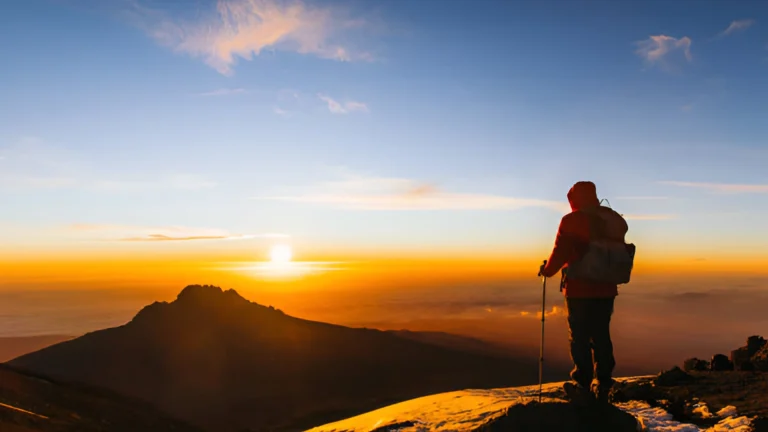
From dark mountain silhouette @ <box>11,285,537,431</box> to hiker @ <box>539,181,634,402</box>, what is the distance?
3661 cm

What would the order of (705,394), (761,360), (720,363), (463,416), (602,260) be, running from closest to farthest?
(602,260) < (463,416) < (705,394) < (761,360) < (720,363)

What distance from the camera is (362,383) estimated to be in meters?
52.8

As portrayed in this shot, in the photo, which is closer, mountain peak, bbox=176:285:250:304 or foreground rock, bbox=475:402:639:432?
foreground rock, bbox=475:402:639:432

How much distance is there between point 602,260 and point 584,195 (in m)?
1.07

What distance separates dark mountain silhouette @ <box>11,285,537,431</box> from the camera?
46.7 meters

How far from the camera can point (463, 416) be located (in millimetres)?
9367

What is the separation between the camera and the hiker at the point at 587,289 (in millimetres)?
8000

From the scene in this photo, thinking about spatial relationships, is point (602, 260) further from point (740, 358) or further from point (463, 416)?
point (740, 358)

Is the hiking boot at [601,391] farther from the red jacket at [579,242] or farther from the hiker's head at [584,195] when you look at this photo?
the hiker's head at [584,195]

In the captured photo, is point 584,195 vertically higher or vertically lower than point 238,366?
higher

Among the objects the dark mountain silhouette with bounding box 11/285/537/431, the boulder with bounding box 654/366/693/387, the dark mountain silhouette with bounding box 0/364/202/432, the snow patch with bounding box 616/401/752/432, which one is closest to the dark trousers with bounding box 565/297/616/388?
the snow patch with bounding box 616/401/752/432

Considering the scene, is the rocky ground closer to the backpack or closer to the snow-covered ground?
the snow-covered ground

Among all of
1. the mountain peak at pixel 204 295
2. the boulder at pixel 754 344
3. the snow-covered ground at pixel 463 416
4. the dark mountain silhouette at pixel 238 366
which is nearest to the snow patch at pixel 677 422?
the snow-covered ground at pixel 463 416

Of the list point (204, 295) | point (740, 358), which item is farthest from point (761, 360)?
point (204, 295)
